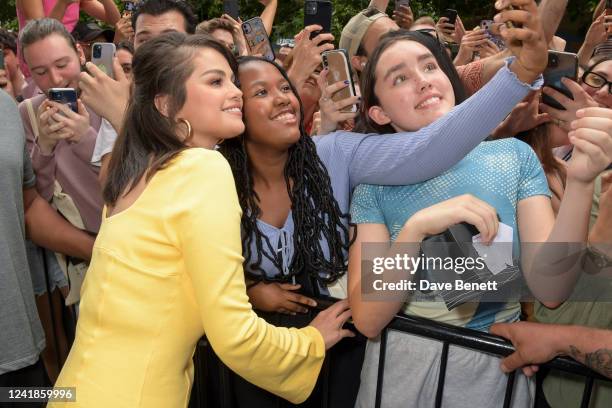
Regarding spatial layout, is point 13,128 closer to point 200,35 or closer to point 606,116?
point 200,35

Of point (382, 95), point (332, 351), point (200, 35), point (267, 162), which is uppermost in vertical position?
point (200, 35)

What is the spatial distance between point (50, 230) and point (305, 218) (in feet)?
3.71

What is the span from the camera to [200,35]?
2010mm

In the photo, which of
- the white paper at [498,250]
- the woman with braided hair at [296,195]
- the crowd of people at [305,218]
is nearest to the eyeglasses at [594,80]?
the crowd of people at [305,218]

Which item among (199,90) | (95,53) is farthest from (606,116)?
(95,53)

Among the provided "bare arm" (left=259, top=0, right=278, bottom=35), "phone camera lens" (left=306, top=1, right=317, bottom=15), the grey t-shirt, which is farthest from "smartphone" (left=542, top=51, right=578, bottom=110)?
"bare arm" (left=259, top=0, right=278, bottom=35)

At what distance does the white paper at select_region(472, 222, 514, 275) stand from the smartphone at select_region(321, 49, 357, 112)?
3.42 ft

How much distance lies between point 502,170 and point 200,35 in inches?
43.3

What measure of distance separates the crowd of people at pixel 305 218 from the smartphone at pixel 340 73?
0.07 feet

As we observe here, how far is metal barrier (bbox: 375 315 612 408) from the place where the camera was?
1.54 m

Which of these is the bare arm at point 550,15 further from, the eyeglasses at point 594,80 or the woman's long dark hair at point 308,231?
the woman's long dark hair at point 308,231

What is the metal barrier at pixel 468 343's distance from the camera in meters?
1.54

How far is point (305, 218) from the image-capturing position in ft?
6.94

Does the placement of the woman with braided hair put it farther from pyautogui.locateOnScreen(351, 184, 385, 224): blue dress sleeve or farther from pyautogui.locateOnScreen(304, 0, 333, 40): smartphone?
pyautogui.locateOnScreen(304, 0, 333, 40): smartphone
